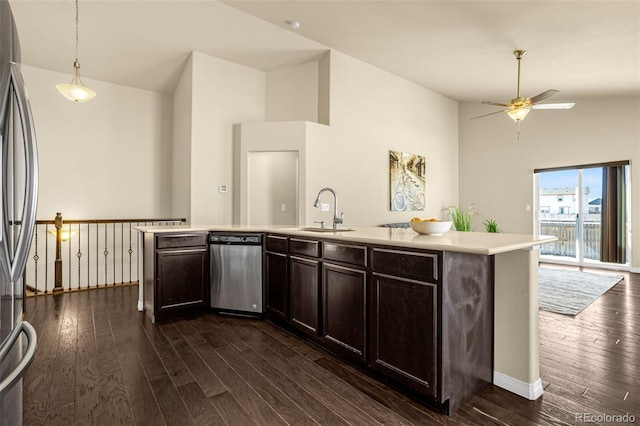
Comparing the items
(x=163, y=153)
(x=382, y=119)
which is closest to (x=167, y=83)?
(x=163, y=153)

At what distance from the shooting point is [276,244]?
3.21m

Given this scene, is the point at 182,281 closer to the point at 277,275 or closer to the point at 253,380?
the point at 277,275

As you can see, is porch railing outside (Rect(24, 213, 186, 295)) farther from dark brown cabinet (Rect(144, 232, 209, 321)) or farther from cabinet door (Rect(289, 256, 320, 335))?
cabinet door (Rect(289, 256, 320, 335))

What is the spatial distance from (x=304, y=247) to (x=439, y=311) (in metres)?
1.29

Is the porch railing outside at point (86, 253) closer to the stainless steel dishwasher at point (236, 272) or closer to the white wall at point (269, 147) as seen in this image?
the white wall at point (269, 147)

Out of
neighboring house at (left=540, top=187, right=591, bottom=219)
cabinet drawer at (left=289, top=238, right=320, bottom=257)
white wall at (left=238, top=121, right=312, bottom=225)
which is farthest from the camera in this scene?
neighboring house at (left=540, top=187, right=591, bottom=219)

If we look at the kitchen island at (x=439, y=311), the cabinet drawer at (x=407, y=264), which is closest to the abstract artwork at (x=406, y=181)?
the kitchen island at (x=439, y=311)

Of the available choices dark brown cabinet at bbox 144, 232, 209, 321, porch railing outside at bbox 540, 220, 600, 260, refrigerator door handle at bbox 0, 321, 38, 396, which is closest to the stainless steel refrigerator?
refrigerator door handle at bbox 0, 321, 38, 396

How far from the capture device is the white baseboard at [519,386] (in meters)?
1.96

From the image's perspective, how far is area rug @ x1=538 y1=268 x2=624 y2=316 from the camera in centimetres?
384

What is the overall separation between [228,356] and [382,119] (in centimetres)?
490

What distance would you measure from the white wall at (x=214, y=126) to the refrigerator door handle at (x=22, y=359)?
4.06 m

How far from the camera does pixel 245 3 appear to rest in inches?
159

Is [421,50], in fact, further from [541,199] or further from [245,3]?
[541,199]
